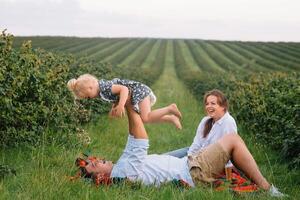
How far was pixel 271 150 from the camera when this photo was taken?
867cm

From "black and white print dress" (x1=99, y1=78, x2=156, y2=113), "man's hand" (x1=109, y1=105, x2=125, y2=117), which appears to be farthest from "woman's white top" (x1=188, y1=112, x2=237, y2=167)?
"man's hand" (x1=109, y1=105, x2=125, y2=117)

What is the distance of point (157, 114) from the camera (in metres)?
6.57

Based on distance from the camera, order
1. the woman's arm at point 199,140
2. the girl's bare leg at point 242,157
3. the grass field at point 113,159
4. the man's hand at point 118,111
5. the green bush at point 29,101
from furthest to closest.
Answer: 1. the green bush at point 29,101
2. the woman's arm at point 199,140
3. the girl's bare leg at point 242,157
4. the man's hand at point 118,111
5. the grass field at point 113,159

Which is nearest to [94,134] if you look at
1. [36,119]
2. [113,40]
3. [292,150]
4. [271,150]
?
[36,119]

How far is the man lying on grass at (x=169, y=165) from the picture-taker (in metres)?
5.80

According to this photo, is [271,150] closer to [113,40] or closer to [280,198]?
[280,198]

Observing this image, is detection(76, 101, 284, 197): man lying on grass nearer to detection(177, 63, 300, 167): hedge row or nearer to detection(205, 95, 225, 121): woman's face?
detection(205, 95, 225, 121): woman's face

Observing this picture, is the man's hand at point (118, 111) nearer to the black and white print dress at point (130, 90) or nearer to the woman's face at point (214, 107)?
the black and white print dress at point (130, 90)

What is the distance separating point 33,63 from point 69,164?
1733 mm

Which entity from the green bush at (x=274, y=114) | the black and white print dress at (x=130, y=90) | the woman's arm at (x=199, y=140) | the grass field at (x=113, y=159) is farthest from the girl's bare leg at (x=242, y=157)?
the green bush at (x=274, y=114)

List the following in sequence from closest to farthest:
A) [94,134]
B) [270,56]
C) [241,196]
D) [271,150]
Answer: [241,196] < [271,150] < [94,134] < [270,56]

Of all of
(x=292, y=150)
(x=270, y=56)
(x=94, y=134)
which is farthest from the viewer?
(x=270, y=56)

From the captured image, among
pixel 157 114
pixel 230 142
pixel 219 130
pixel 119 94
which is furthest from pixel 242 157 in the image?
pixel 119 94

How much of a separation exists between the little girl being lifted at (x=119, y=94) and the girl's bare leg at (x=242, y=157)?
2.87 ft
